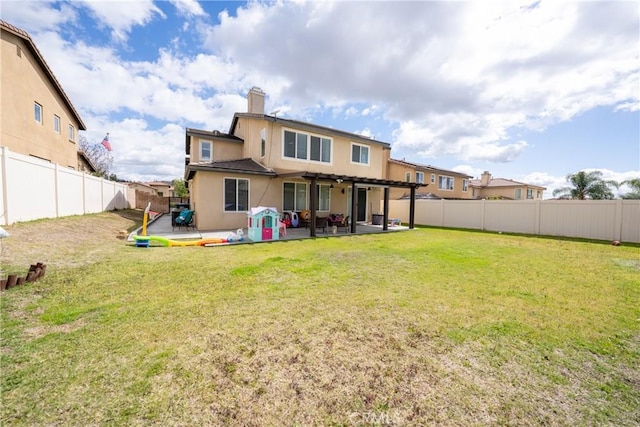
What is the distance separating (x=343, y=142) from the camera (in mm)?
16250

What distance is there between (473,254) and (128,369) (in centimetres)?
904

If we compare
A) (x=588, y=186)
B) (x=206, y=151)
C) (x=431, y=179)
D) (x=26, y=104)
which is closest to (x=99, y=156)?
(x=26, y=104)

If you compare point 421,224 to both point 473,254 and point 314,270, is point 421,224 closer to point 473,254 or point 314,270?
point 473,254

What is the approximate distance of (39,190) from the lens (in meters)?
9.49

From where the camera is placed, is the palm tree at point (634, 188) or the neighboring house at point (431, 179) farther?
the neighboring house at point (431, 179)

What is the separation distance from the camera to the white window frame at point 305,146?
1412cm

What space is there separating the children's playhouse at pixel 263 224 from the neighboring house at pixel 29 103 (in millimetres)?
12275

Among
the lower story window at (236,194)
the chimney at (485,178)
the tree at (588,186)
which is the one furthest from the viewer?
the chimney at (485,178)

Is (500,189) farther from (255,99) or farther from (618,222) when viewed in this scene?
(255,99)

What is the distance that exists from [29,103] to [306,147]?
49.8 feet

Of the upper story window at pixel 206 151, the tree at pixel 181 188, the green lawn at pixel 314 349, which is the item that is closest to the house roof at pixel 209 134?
the upper story window at pixel 206 151

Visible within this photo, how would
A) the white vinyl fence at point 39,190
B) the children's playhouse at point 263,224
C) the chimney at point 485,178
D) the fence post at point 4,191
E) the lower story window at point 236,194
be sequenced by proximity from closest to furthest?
the fence post at point 4,191 → the white vinyl fence at point 39,190 → the children's playhouse at point 263,224 → the lower story window at point 236,194 → the chimney at point 485,178

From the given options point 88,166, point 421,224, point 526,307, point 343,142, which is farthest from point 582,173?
point 88,166

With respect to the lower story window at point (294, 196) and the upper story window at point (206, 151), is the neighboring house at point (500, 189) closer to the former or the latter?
the lower story window at point (294, 196)
